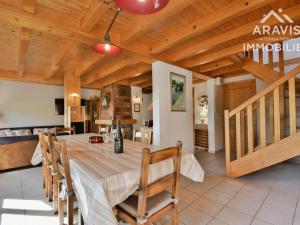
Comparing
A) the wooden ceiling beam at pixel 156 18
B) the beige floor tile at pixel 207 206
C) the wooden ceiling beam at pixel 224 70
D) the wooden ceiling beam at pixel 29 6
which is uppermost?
the wooden ceiling beam at pixel 29 6

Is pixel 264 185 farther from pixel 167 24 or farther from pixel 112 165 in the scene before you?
pixel 167 24

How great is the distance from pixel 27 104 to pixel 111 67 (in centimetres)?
361

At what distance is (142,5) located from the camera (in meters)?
1.15

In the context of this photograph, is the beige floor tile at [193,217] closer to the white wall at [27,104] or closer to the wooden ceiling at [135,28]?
the wooden ceiling at [135,28]

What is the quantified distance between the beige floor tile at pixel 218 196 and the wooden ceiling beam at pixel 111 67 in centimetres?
292

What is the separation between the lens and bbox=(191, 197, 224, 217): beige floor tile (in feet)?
6.36

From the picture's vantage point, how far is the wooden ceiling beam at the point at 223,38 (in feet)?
6.84

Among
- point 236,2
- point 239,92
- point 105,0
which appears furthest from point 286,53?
point 105,0

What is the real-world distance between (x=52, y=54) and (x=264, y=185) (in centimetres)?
500

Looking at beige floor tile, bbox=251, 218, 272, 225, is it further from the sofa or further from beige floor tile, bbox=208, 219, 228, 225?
the sofa

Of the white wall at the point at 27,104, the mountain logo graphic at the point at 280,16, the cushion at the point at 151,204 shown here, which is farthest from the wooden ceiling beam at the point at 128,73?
the cushion at the point at 151,204

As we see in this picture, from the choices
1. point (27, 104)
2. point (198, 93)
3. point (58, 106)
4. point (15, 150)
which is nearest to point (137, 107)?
point (198, 93)

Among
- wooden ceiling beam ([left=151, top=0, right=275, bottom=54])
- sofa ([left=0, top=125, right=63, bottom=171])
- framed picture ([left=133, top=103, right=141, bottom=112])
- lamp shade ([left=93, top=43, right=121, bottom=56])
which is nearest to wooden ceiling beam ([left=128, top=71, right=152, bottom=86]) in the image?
framed picture ([left=133, top=103, right=141, bottom=112])

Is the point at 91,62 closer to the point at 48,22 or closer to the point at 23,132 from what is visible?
the point at 48,22
